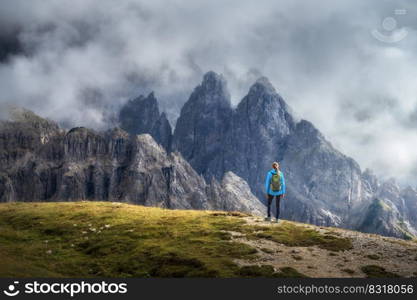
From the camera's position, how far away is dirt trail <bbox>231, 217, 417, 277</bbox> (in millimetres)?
40281

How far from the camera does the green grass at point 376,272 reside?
39.4 m

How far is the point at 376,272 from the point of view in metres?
40.1

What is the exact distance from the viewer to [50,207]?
7388cm

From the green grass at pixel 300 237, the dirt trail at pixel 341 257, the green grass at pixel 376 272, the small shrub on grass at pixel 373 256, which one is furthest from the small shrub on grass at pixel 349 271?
the green grass at pixel 300 237

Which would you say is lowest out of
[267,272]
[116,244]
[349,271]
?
[267,272]

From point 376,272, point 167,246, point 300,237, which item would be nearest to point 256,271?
point 376,272

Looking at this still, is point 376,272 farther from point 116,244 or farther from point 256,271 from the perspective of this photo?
point 116,244

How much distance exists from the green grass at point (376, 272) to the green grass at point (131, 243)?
630cm

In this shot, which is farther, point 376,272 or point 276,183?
point 276,183

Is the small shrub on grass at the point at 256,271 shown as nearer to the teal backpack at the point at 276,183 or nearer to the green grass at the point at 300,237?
the green grass at the point at 300,237

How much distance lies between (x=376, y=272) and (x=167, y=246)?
69.0 ft

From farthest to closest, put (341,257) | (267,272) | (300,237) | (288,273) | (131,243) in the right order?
1. (300,237)
2. (131,243)
3. (341,257)
4. (267,272)
5. (288,273)

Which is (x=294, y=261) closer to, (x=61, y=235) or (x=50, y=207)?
(x=61, y=235)

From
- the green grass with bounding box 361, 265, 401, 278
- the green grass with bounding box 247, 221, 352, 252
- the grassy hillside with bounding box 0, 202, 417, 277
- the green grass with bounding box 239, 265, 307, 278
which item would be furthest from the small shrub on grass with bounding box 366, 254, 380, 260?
the green grass with bounding box 239, 265, 307, 278
